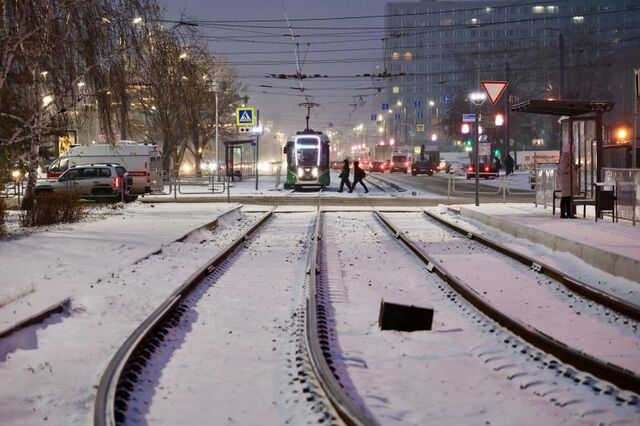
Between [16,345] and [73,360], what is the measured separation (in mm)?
828

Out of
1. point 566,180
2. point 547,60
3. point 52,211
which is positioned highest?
point 547,60

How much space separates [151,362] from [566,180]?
1480 centimetres

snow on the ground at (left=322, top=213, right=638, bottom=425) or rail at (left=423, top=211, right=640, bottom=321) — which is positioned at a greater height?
rail at (left=423, top=211, right=640, bottom=321)

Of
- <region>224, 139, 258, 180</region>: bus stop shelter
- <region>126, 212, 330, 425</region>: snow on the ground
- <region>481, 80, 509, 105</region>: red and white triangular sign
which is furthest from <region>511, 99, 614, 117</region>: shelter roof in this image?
<region>224, 139, 258, 180</region>: bus stop shelter

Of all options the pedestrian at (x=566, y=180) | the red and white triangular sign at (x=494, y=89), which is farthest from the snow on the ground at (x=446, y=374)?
the red and white triangular sign at (x=494, y=89)

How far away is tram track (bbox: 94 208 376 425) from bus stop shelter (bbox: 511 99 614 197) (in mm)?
11452

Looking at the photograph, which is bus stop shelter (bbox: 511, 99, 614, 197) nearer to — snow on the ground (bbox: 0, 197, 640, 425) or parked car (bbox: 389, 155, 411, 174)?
snow on the ground (bbox: 0, 197, 640, 425)

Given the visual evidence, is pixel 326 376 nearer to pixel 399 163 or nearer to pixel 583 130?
pixel 583 130

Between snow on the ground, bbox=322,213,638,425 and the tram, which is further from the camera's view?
the tram

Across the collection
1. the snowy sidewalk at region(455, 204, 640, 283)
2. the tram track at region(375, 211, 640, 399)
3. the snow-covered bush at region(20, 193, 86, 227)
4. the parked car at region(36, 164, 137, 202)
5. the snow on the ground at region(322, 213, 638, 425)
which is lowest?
the snow on the ground at region(322, 213, 638, 425)

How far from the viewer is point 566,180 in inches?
790

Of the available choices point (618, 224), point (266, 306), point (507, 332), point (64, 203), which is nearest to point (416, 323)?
point (507, 332)

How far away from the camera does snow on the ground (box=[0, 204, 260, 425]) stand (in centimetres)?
630

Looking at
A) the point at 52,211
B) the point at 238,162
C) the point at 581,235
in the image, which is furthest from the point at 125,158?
the point at 238,162
